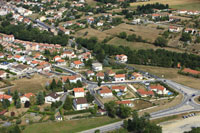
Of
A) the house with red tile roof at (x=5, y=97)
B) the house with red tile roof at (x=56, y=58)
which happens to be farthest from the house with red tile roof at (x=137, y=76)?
the house with red tile roof at (x=5, y=97)

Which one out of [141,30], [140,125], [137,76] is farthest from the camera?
[141,30]

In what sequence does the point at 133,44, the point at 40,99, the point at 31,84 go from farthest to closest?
the point at 133,44 < the point at 31,84 < the point at 40,99

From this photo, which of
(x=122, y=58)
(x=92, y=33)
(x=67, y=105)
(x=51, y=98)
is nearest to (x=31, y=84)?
(x=51, y=98)

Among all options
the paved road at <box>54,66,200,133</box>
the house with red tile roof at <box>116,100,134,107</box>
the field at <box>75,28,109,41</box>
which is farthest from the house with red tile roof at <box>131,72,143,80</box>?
the field at <box>75,28,109,41</box>

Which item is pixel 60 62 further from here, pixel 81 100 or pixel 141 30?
pixel 141 30

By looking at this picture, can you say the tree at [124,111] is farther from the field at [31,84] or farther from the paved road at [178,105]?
the field at [31,84]

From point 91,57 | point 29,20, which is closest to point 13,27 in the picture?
point 29,20
